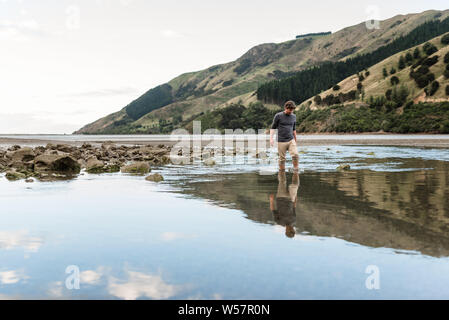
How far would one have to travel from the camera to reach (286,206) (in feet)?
25.6

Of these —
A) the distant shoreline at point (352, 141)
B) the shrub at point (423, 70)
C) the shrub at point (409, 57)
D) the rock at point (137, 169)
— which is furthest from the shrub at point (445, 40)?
the rock at point (137, 169)

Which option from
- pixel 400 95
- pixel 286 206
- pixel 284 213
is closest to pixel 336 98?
pixel 400 95

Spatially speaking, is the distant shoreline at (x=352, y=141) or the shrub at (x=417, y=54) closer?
the distant shoreline at (x=352, y=141)

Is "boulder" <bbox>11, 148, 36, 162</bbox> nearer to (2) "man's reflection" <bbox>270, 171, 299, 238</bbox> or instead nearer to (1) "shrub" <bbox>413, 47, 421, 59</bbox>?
(2) "man's reflection" <bbox>270, 171, 299, 238</bbox>

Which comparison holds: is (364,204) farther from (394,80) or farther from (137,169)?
(394,80)

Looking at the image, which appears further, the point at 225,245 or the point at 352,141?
the point at 352,141

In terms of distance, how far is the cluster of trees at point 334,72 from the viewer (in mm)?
169375

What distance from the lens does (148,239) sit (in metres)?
5.37

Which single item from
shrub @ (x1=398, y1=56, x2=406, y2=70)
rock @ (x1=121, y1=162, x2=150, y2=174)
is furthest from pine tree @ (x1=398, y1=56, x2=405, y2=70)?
rock @ (x1=121, y1=162, x2=150, y2=174)

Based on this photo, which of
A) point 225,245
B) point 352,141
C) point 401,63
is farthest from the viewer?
point 401,63

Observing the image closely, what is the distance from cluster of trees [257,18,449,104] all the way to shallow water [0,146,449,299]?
165766 millimetres

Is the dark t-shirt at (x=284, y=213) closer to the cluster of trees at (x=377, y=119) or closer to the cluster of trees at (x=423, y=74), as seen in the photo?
the cluster of trees at (x=377, y=119)

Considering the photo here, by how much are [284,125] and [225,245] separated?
9597 mm

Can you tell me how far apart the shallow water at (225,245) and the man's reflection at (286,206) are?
0.30 ft
